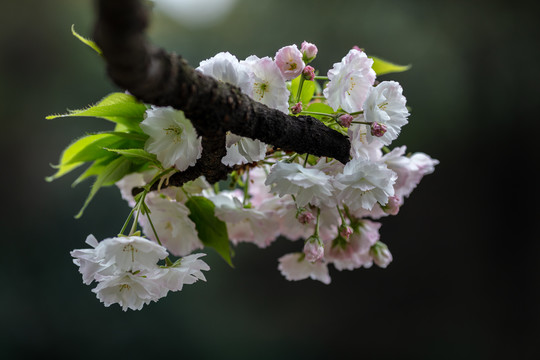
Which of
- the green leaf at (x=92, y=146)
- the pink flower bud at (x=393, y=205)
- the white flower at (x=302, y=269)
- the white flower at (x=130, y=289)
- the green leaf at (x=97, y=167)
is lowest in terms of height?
the white flower at (x=130, y=289)

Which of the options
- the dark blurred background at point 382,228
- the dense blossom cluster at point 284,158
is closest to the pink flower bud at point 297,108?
the dense blossom cluster at point 284,158

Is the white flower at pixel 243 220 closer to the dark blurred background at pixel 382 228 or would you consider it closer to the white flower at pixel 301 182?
the white flower at pixel 301 182

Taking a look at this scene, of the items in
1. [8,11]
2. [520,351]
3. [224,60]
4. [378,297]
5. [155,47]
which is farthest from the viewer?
[8,11]

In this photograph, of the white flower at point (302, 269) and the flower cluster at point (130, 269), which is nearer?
the flower cluster at point (130, 269)

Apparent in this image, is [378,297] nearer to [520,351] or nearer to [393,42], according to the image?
[520,351]

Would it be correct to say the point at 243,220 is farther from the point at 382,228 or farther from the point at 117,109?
the point at 382,228

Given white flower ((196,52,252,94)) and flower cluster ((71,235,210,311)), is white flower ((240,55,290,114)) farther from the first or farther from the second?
flower cluster ((71,235,210,311))

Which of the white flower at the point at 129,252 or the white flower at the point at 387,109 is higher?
the white flower at the point at 387,109

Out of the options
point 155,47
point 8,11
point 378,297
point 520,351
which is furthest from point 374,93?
point 8,11
